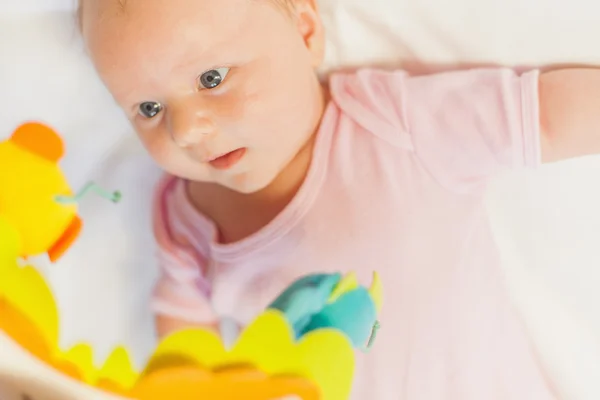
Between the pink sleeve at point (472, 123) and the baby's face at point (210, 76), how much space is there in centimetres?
11

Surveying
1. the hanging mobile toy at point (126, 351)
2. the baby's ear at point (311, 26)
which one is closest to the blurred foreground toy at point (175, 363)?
the hanging mobile toy at point (126, 351)

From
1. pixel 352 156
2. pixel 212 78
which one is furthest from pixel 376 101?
pixel 212 78

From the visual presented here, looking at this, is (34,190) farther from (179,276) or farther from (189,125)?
(179,276)

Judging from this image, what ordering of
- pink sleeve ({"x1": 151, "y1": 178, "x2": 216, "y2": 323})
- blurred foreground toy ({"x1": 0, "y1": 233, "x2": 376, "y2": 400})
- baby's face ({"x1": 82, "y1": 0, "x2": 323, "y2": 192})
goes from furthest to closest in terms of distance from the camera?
1. pink sleeve ({"x1": 151, "y1": 178, "x2": 216, "y2": 323})
2. baby's face ({"x1": 82, "y1": 0, "x2": 323, "y2": 192})
3. blurred foreground toy ({"x1": 0, "y1": 233, "x2": 376, "y2": 400})

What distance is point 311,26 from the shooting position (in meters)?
0.66

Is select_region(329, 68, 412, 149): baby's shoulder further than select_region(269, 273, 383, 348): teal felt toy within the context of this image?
Yes

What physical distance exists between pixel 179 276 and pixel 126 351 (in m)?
0.33

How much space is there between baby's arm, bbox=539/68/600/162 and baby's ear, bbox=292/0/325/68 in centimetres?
21

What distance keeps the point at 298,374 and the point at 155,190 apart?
1.43ft

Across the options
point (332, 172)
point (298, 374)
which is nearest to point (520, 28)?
point (332, 172)

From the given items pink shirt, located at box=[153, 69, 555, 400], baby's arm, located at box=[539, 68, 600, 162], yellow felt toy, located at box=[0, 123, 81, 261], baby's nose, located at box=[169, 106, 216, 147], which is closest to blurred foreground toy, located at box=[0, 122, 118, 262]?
yellow felt toy, located at box=[0, 123, 81, 261]

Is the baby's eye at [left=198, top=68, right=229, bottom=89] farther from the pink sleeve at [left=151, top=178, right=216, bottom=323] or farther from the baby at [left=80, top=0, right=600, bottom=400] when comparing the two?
the pink sleeve at [left=151, top=178, right=216, bottom=323]

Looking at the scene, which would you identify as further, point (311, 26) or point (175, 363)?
point (311, 26)

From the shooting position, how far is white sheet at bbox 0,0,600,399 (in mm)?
676
